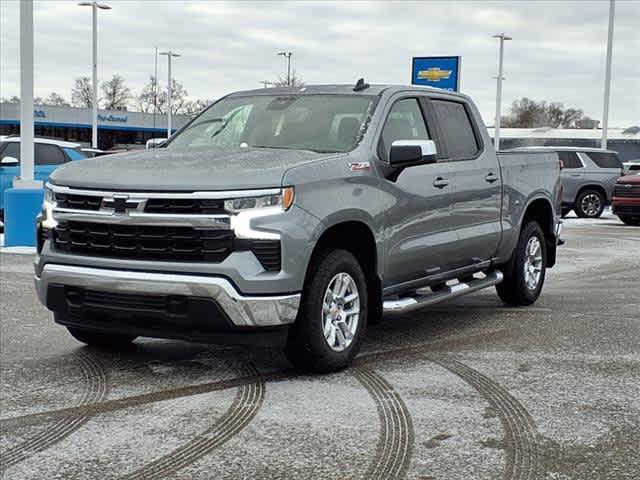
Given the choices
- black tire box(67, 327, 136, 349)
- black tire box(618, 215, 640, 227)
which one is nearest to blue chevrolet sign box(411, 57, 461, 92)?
black tire box(618, 215, 640, 227)

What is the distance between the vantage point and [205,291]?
5355 mm

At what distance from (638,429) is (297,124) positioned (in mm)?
3202

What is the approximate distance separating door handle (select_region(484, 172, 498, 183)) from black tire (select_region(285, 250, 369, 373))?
2268 millimetres

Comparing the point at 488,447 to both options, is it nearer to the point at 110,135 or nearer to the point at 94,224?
the point at 94,224

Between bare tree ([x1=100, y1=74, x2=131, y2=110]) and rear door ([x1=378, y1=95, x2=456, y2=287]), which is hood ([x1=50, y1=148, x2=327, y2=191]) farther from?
bare tree ([x1=100, y1=74, x2=131, y2=110])

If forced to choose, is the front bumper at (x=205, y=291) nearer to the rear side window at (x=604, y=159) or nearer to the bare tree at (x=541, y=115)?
the rear side window at (x=604, y=159)

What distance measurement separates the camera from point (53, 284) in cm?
584

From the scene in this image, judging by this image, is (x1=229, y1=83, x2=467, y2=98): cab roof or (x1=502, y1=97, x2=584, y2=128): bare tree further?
(x1=502, y1=97, x2=584, y2=128): bare tree

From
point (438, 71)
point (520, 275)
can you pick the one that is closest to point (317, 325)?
point (520, 275)

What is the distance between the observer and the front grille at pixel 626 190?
20.8m

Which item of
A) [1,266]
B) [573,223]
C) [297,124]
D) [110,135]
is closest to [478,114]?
[297,124]

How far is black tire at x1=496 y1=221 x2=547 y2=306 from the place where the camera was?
8671 mm

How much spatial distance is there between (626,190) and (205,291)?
1734 cm

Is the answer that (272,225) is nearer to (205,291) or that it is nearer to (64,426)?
(205,291)
